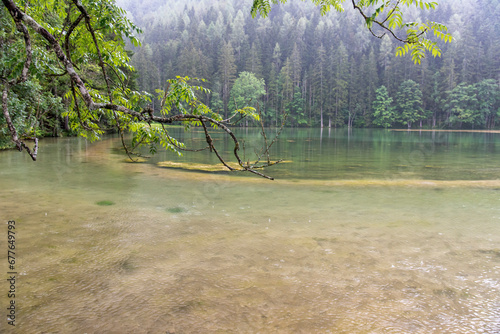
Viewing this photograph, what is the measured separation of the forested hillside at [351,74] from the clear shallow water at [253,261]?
53.3m

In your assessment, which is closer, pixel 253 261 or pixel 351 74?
pixel 253 261

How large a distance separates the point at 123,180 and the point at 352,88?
82383mm

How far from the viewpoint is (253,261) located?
4617 mm

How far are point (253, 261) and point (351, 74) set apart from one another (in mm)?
89740

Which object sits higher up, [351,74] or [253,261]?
[351,74]

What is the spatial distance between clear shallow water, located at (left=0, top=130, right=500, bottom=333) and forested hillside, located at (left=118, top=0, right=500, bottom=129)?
53329mm

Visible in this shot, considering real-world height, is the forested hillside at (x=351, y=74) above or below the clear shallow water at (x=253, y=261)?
above

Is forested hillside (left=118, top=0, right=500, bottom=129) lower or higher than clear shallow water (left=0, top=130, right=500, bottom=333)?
higher

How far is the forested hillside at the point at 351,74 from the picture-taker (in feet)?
241

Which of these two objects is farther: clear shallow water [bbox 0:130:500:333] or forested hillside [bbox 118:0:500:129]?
forested hillside [bbox 118:0:500:129]

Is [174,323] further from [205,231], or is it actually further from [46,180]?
[46,180]

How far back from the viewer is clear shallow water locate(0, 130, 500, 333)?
3.31m

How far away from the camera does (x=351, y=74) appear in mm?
86625

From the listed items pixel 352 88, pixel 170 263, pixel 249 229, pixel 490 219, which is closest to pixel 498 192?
pixel 490 219
